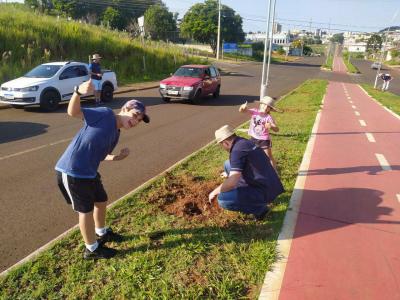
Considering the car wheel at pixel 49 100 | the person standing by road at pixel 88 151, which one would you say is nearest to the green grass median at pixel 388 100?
the car wheel at pixel 49 100

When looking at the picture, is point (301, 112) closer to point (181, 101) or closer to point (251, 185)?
point (181, 101)

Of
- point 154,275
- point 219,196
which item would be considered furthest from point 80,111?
point 219,196

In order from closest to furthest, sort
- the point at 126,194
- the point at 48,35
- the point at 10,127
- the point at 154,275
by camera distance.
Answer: the point at 154,275 < the point at 126,194 < the point at 10,127 < the point at 48,35

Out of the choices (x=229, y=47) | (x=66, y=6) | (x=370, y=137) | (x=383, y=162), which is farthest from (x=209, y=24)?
(x=383, y=162)

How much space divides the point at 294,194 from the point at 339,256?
1.76 meters

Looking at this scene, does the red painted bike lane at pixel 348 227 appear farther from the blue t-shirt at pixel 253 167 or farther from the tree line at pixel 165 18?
the tree line at pixel 165 18

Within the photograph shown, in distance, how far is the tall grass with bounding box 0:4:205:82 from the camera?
19.3 meters

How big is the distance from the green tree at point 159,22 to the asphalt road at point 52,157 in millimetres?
59186

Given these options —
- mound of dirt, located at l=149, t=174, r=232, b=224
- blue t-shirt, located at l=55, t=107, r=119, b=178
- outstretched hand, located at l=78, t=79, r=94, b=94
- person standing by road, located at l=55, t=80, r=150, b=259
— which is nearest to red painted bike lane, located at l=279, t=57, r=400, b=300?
mound of dirt, located at l=149, t=174, r=232, b=224

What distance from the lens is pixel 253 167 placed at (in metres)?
4.42

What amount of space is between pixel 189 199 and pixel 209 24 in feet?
206

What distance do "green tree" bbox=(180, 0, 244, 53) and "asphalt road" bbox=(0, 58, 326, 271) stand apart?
52747 millimetres

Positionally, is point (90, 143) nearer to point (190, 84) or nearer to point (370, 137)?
point (370, 137)

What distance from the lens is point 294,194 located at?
580 centimetres
